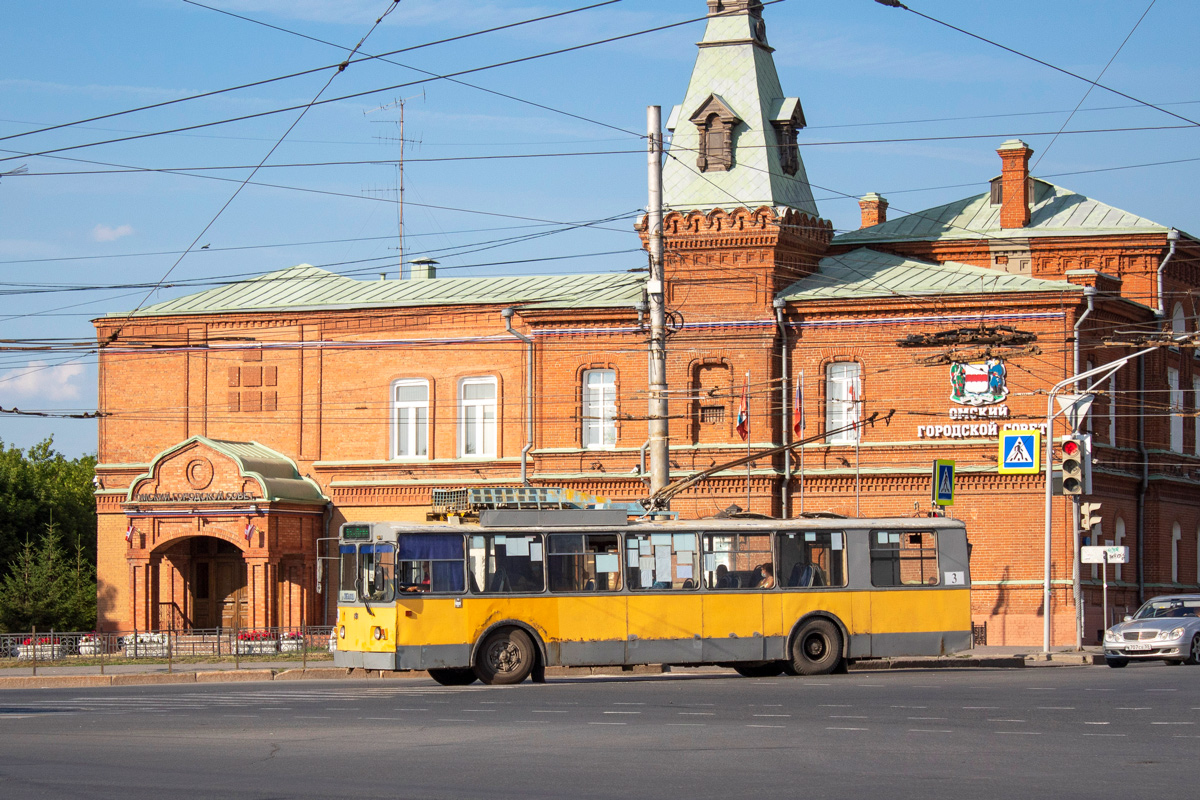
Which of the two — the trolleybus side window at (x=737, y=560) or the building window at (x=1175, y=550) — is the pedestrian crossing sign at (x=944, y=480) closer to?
the trolleybus side window at (x=737, y=560)

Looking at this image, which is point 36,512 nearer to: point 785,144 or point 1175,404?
point 785,144

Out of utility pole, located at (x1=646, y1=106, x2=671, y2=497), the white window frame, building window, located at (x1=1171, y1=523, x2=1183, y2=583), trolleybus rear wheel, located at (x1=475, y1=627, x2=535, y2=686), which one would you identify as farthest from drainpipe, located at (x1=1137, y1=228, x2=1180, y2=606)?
trolleybus rear wheel, located at (x1=475, y1=627, x2=535, y2=686)

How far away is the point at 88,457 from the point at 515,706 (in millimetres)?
80731

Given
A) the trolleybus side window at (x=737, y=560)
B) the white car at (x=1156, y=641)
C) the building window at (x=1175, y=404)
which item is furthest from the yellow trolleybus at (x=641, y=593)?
the building window at (x=1175, y=404)

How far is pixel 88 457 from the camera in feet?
311

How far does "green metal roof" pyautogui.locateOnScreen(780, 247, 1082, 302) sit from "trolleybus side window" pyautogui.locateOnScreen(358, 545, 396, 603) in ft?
58.2

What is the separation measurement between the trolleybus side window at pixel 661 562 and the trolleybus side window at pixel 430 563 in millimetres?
2753

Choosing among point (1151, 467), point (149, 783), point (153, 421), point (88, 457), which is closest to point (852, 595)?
point (149, 783)

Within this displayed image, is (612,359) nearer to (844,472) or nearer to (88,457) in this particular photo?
(844,472)

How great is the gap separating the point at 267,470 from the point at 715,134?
593 inches

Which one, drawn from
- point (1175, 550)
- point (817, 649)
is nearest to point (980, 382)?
point (1175, 550)

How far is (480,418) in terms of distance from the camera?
4434cm

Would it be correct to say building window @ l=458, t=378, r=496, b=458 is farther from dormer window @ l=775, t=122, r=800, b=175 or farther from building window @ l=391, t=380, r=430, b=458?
dormer window @ l=775, t=122, r=800, b=175

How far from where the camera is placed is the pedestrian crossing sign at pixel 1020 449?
34344 millimetres
